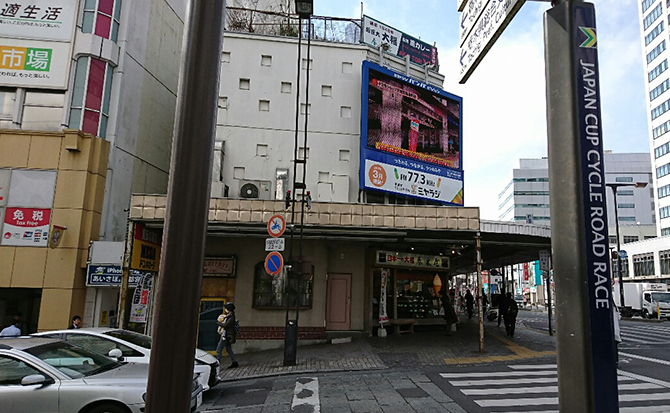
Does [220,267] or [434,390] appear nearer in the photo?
[434,390]

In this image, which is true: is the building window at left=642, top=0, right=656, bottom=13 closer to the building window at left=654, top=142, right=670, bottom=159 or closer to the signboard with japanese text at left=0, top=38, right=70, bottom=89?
the building window at left=654, top=142, right=670, bottom=159

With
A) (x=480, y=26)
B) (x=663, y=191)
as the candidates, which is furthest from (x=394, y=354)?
(x=663, y=191)

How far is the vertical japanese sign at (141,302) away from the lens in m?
15.6

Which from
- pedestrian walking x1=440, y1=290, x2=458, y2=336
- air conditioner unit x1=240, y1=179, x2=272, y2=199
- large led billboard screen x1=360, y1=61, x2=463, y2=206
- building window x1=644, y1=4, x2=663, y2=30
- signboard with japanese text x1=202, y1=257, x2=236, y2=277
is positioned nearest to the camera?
signboard with japanese text x1=202, y1=257, x2=236, y2=277

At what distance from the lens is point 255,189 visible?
18781 millimetres

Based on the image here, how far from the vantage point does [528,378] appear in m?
10.9

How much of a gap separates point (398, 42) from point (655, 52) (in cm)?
6586

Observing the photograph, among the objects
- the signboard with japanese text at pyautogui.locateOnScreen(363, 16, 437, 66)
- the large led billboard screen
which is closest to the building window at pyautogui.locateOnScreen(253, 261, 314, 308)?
the large led billboard screen

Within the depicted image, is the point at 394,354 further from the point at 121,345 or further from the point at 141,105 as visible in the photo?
the point at 141,105

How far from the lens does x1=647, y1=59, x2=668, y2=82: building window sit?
2606 inches

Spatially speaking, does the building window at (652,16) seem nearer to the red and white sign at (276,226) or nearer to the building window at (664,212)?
the building window at (664,212)

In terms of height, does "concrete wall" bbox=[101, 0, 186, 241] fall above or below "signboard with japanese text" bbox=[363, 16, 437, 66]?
below

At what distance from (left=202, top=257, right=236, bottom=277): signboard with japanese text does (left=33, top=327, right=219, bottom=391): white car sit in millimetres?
7448

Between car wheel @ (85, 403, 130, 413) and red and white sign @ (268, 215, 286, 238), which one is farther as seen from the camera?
red and white sign @ (268, 215, 286, 238)
